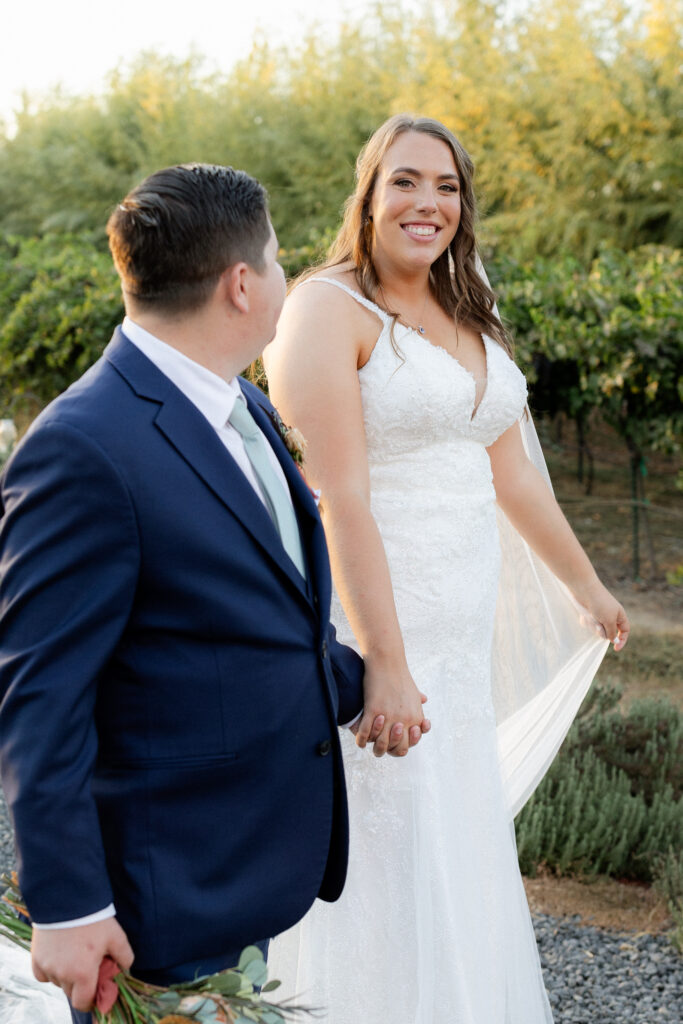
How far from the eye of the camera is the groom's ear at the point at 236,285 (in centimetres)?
157

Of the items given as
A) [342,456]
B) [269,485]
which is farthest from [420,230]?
[269,485]

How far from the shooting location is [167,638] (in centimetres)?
151

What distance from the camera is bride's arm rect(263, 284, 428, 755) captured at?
2121 millimetres

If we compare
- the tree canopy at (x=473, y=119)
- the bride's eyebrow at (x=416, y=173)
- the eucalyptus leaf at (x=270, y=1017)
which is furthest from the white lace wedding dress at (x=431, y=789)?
the tree canopy at (x=473, y=119)

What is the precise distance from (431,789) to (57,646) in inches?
50.1

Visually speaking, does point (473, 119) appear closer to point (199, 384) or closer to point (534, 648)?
point (534, 648)

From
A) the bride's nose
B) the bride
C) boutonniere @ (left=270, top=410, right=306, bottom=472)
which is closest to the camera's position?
boutonniere @ (left=270, top=410, right=306, bottom=472)

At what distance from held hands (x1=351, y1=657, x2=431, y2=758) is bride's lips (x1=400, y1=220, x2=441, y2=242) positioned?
1.04 meters

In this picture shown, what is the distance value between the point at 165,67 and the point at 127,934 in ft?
65.0

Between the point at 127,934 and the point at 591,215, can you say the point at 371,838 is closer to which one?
the point at 127,934

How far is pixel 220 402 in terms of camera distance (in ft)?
5.36

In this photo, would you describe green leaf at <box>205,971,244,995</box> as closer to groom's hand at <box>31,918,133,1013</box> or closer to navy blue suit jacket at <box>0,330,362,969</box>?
navy blue suit jacket at <box>0,330,362,969</box>

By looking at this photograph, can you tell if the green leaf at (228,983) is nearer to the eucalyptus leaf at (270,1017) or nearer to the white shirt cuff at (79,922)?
the eucalyptus leaf at (270,1017)

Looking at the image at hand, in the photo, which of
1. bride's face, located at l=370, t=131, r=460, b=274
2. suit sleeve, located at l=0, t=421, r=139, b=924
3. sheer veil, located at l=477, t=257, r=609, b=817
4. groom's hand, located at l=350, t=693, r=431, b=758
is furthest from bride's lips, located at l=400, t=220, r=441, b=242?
suit sleeve, located at l=0, t=421, r=139, b=924
